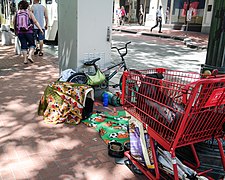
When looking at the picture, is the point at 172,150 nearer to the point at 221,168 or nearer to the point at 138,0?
the point at 221,168

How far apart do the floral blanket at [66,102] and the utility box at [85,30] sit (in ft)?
3.61

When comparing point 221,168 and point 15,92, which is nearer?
point 221,168

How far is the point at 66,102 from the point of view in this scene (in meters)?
3.98

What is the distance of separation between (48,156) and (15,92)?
2.58m

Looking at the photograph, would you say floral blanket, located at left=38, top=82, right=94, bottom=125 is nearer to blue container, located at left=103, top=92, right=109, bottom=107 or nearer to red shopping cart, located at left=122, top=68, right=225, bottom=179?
blue container, located at left=103, top=92, right=109, bottom=107

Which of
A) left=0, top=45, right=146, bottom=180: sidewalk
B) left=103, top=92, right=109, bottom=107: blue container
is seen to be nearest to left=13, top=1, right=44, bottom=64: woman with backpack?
left=0, top=45, right=146, bottom=180: sidewalk

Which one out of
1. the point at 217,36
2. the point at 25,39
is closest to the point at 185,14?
the point at 25,39

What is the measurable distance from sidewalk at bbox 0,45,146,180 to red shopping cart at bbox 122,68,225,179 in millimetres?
557

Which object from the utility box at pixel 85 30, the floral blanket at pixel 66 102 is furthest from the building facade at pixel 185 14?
the floral blanket at pixel 66 102

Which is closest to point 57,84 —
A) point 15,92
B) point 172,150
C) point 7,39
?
point 15,92

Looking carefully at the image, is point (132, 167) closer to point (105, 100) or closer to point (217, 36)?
point (217, 36)

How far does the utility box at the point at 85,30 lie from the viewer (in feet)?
15.7

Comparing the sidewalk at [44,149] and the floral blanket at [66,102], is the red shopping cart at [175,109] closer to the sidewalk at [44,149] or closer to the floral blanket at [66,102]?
the sidewalk at [44,149]

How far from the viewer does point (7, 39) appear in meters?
11.5
